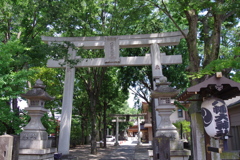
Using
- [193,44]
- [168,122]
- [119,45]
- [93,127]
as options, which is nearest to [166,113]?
[168,122]

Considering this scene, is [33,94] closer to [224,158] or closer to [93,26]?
[224,158]

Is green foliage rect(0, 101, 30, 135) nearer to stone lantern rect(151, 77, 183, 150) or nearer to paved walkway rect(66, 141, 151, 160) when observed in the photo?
paved walkway rect(66, 141, 151, 160)

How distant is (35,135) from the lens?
24.4 feet

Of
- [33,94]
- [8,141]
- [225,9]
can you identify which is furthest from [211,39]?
[8,141]

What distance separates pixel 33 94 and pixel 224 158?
22.3 feet

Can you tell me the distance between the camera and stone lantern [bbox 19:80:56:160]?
717cm

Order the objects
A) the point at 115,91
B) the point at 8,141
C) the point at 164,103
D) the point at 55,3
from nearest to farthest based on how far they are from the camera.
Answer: the point at 8,141, the point at 164,103, the point at 55,3, the point at 115,91

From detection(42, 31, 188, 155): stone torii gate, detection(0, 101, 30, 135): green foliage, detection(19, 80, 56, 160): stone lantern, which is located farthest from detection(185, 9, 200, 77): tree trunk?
detection(0, 101, 30, 135): green foliage

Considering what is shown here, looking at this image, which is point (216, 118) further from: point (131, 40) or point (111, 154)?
point (111, 154)

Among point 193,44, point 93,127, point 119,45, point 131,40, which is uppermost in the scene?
point 131,40

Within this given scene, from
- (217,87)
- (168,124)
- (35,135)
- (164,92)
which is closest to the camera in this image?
(217,87)

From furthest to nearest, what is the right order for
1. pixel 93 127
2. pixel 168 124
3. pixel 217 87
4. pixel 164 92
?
pixel 93 127 < pixel 164 92 < pixel 168 124 < pixel 217 87

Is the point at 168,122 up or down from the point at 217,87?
down

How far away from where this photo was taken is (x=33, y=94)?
7.93 metres
